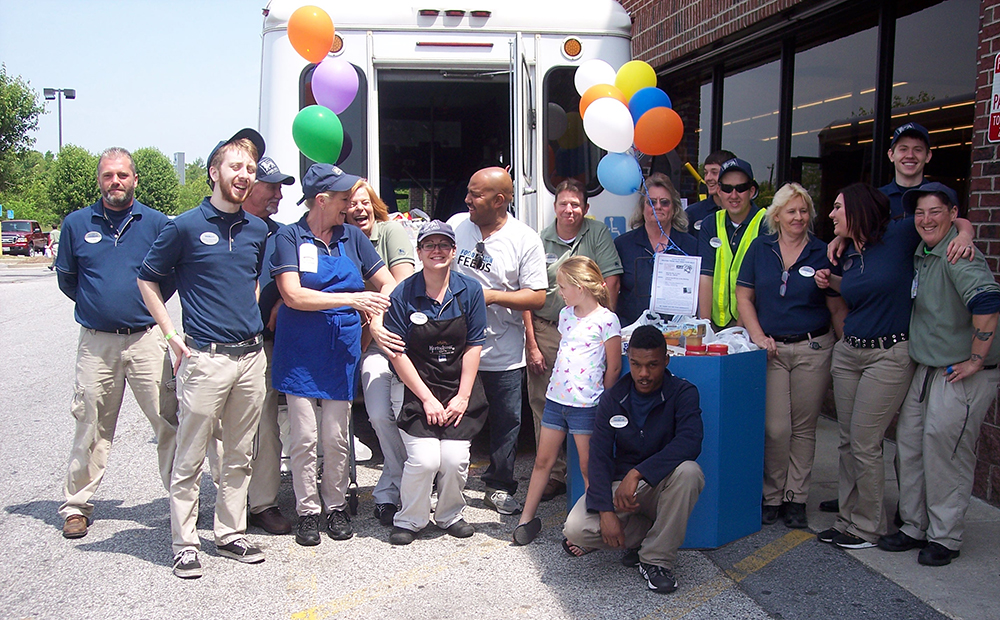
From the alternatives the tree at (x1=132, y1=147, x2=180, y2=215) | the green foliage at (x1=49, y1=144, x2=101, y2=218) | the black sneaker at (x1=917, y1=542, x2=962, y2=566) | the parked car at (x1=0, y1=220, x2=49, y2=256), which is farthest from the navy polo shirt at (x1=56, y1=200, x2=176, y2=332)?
the tree at (x1=132, y1=147, x2=180, y2=215)

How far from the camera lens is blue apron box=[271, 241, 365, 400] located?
3.97 metres

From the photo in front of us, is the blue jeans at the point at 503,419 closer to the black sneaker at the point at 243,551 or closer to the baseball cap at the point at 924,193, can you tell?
the black sneaker at the point at 243,551

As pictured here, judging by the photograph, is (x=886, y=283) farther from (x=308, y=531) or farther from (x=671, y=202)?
(x=308, y=531)

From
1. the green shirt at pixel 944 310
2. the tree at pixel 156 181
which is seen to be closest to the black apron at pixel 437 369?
the green shirt at pixel 944 310

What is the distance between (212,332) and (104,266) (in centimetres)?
91

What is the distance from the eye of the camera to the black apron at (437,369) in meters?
4.05

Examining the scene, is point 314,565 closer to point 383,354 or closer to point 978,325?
point 383,354

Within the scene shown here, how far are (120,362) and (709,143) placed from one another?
625cm

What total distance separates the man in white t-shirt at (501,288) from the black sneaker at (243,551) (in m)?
1.30

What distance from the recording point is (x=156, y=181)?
67.4m

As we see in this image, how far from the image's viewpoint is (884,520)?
3879 millimetres

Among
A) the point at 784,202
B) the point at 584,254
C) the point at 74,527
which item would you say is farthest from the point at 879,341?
the point at 74,527

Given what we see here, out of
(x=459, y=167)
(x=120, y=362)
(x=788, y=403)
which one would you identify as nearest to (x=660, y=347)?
(x=788, y=403)

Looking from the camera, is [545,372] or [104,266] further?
[545,372]
